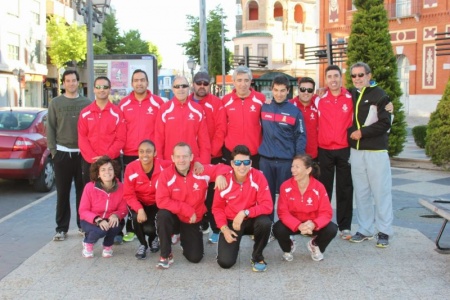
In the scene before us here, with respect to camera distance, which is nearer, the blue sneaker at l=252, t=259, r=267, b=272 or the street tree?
the blue sneaker at l=252, t=259, r=267, b=272

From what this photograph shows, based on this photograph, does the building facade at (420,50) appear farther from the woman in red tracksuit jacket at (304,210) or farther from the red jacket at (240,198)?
the red jacket at (240,198)

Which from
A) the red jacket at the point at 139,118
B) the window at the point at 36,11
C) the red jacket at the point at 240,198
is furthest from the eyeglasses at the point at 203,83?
the window at the point at 36,11

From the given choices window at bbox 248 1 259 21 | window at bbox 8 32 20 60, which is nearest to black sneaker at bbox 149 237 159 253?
window at bbox 8 32 20 60

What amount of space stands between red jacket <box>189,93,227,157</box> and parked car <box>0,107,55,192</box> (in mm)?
4443

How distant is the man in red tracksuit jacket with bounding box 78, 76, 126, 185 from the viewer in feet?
20.7

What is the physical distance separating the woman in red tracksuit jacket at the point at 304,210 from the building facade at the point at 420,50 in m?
27.3

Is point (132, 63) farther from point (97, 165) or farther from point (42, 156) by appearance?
point (97, 165)

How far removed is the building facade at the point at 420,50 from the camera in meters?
31.3

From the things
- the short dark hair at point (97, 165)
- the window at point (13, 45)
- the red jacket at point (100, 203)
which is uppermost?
the window at point (13, 45)

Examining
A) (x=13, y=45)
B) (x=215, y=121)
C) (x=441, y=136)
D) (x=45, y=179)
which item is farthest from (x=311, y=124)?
(x=13, y=45)

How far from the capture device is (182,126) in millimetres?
6238

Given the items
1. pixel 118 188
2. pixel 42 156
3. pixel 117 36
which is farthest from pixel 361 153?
Answer: pixel 117 36

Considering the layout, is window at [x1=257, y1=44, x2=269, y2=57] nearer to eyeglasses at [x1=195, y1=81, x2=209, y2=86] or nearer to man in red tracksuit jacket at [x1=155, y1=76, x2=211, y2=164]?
eyeglasses at [x1=195, y1=81, x2=209, y2=86]

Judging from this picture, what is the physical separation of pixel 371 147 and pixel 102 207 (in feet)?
9.75
